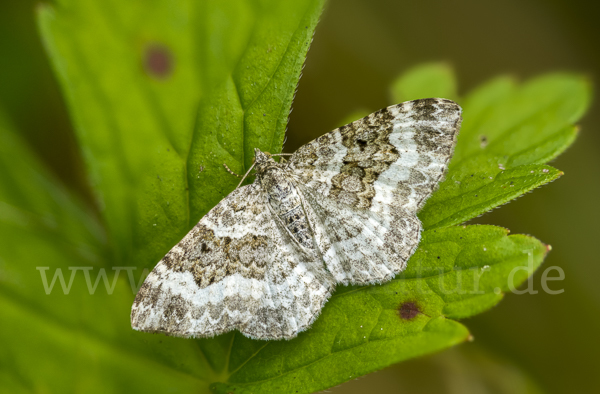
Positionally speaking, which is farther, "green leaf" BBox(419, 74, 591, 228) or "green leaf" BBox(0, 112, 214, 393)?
"green leaf" BBox(0, 112, 214, 393)

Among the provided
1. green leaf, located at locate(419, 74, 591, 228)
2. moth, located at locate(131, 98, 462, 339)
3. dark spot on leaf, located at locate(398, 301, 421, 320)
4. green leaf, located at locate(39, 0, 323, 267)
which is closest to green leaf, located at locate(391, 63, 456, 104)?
green leaf, located at locate(419, 74, 591, 228)

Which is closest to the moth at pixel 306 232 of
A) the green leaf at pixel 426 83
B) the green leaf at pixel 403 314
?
the green leaf at pixel 403 314

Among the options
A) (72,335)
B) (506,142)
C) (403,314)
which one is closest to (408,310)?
(403,314)

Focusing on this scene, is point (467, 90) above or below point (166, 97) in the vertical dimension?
above

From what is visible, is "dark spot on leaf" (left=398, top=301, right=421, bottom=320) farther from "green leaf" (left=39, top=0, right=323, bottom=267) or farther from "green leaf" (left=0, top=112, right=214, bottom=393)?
"green leaf" (left=0, top=112, right=214, bottom=393)

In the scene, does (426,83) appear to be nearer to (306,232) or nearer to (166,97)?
(306,232)

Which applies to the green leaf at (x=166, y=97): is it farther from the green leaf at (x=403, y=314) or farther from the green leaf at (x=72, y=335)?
the green leaf at (x=403, y=314)
